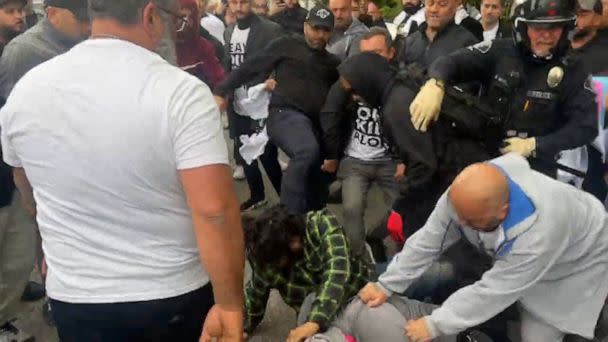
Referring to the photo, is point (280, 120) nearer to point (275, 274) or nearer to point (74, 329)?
point (275, 274)

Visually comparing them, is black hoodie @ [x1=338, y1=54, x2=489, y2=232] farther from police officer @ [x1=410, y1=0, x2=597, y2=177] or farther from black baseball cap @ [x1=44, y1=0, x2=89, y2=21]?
black baseball cap @ [x1=44, y1=0, x2=89, y2=21]

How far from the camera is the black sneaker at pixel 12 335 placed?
2.87 meters

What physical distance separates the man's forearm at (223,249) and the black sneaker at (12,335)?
6.37 ft

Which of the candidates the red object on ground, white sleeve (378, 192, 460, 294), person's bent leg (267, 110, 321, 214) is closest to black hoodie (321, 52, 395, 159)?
person's bent leg (267, 110, 321, 214)

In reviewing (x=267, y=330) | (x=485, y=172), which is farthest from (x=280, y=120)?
(x=485, y=172)

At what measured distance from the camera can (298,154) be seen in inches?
134

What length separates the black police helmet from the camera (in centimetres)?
245

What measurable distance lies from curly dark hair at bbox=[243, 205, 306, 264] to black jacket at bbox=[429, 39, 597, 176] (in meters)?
0.93

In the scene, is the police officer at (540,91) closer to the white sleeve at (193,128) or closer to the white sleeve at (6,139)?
the white sleeve at (193,128)

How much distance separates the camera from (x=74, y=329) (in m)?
1.51

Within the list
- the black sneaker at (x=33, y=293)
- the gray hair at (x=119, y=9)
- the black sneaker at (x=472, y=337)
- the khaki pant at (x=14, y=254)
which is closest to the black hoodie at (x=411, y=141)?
the black sneaker at (x=472, y=337)

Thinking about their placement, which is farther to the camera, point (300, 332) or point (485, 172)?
point (300, 332)

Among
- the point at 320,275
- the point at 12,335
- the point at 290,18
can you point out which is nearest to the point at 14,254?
the point at 12,335

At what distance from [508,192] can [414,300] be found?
0.70 m
